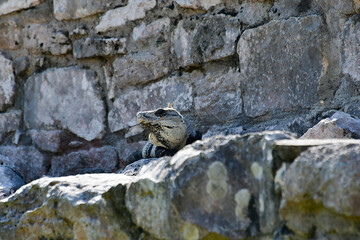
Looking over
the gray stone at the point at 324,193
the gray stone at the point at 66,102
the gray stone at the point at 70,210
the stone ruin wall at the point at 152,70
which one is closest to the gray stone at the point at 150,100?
the stone ruin wall at the point at 152,70

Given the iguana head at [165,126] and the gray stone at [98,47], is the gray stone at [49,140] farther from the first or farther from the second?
the iguana head at [165,126]

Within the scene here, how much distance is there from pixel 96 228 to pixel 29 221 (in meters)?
0.27

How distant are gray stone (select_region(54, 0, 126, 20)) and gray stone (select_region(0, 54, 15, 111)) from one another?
1.68ft

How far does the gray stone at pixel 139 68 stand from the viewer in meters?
2.87

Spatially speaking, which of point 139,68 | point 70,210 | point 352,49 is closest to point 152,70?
point 139,68

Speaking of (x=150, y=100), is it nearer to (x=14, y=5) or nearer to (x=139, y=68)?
(x=139, y=68)

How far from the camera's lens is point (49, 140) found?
128 inches

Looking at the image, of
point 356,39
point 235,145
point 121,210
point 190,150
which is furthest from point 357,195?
point 356,39

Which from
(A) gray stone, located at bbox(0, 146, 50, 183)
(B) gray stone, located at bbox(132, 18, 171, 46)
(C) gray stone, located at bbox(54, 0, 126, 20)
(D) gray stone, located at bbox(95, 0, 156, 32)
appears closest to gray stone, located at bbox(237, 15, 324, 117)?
(B) gray stone, located at bbox(132, 18, 171, 46)

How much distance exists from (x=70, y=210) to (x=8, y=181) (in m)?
1.32

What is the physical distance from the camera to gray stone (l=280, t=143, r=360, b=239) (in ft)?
3.39

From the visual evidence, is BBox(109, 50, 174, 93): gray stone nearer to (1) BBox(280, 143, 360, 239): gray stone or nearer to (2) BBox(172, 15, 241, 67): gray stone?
(2) BBox(172, 15, 241, 67): gray stone

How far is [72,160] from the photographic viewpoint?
318 cm

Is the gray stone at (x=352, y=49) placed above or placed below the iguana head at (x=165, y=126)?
above
